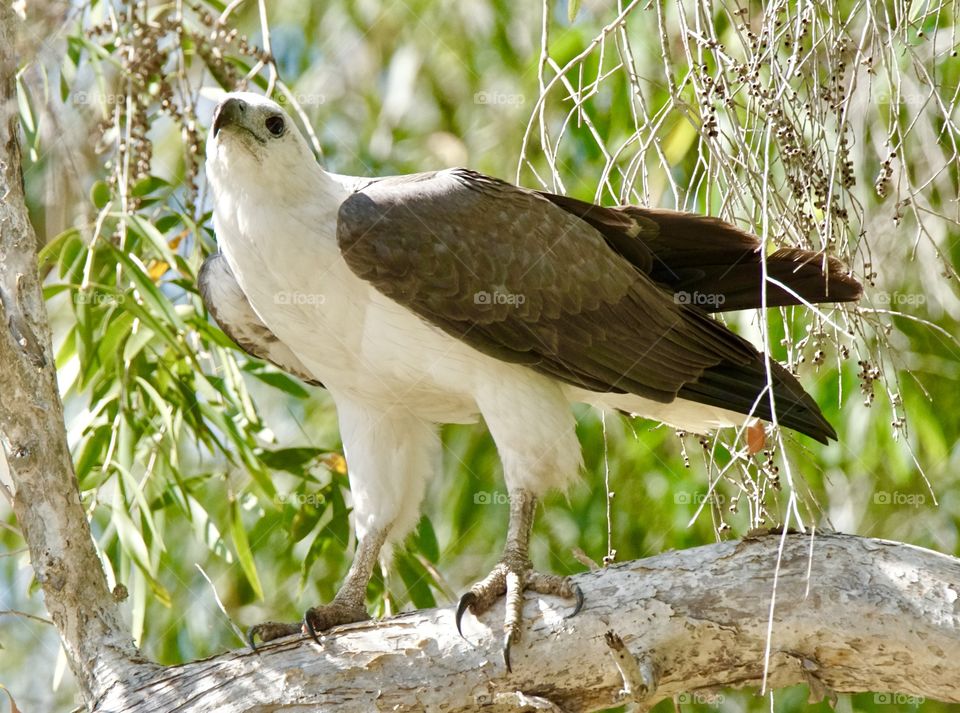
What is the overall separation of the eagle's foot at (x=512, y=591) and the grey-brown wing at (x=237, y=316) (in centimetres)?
95

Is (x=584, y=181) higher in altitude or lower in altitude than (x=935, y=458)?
higher

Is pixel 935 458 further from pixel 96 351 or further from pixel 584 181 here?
pixel 96 351

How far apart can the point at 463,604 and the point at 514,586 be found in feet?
0.45

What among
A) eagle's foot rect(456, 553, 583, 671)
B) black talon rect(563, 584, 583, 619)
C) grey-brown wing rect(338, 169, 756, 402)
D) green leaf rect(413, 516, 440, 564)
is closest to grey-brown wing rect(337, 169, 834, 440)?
grey-brown wing rect(338, 169, 756, 402)

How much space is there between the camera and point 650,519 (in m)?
4.52

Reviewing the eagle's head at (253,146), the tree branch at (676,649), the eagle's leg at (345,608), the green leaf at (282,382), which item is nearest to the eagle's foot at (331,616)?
the eagle's leg at (345,608)

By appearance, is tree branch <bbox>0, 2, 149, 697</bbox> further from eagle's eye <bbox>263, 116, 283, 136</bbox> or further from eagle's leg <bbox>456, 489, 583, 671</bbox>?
eagle's leg <bbox>456, 489, 583, 671</bbox>

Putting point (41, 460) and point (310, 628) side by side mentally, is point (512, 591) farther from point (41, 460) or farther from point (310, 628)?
point (41, 460)

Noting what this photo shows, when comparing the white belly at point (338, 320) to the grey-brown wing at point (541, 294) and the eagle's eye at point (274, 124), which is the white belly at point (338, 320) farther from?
the eagle's eye at point (274, 124)

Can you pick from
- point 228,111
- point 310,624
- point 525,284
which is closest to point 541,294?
point 525,284

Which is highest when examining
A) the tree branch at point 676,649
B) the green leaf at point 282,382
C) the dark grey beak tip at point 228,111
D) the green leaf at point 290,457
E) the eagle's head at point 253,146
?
the dark grey beak tip at point 228,111

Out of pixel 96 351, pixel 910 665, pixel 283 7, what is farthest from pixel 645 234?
pixel 283 7

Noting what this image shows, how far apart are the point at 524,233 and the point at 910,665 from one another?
139 cm

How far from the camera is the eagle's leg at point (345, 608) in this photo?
2.87 m
